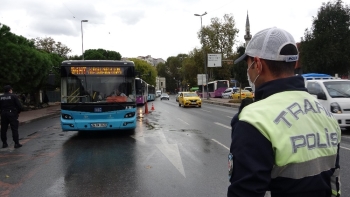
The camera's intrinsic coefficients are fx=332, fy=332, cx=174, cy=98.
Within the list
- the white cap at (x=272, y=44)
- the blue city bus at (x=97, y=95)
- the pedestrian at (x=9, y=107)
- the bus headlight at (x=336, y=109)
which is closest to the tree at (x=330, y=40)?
the bus headlight at (x=336, y=109)

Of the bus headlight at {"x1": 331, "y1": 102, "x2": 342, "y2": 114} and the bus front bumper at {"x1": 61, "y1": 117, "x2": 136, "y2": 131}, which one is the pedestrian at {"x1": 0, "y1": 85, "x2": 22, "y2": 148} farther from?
the bus headlight at {"x1": 331, "y1": 102, "x2": 342, "y2": 114}

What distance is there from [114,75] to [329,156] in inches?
427

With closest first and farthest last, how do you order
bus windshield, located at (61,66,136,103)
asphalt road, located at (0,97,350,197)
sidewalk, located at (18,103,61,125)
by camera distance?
asphalt road, located at (0,97,350,197), bus windshield, located at (61,66,136,103), sidewalk, located at (18,103,61,125)

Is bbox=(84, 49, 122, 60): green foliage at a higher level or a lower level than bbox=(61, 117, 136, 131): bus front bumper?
higher

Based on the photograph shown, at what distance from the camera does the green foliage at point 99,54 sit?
226ft

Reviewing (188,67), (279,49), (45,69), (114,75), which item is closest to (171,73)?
(188,67)

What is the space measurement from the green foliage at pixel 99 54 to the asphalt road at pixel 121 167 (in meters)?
59.2

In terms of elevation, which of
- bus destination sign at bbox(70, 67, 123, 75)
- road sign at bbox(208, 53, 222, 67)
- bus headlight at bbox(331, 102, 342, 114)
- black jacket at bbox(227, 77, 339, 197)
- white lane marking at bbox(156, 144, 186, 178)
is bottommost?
white lane marking at bbox(156, 144, 186, 178)

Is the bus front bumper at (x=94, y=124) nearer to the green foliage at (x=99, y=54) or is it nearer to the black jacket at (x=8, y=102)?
the black jacket at (x=8, y=102)

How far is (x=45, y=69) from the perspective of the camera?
101 ft

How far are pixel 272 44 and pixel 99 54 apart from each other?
2751 inches

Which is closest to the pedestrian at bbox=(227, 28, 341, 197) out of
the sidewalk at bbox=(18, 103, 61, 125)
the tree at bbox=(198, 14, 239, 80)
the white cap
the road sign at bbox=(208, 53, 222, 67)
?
the white cap

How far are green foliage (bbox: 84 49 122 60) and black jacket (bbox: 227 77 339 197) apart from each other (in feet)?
227

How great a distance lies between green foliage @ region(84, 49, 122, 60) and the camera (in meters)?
68.9
